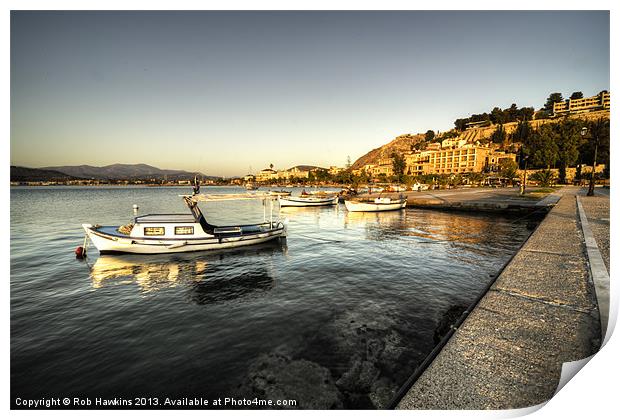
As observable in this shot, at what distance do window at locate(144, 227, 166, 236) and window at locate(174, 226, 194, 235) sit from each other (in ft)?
3.00

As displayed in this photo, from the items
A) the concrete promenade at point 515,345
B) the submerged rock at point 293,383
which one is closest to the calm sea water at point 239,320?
the submerged rock at point 293,383

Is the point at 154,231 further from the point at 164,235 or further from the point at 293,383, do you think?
the point at 293,383

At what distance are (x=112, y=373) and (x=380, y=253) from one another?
17220 mm

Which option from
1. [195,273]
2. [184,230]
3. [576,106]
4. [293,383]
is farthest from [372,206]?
[576,106]

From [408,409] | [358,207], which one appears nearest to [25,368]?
[408,409]

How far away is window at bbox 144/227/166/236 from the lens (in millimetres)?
20969

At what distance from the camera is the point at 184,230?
21656 millimetres

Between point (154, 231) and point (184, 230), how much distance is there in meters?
2.18

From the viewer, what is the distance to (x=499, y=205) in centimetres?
4044

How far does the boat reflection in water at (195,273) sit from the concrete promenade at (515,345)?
10.3 metres

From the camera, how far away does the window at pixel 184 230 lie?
70.6 feet

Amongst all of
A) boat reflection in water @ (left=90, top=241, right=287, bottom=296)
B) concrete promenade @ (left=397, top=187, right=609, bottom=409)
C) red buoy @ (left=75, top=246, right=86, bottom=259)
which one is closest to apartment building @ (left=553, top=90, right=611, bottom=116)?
concrete promenade @ (left=397, top=187, right=609, bottom=409)

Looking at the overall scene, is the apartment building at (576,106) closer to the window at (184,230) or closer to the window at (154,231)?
the window at (184,230)

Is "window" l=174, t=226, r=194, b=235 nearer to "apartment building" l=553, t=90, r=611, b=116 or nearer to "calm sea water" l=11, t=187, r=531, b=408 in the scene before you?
"calm sea water" l=11, t=187, r=531, b=408
